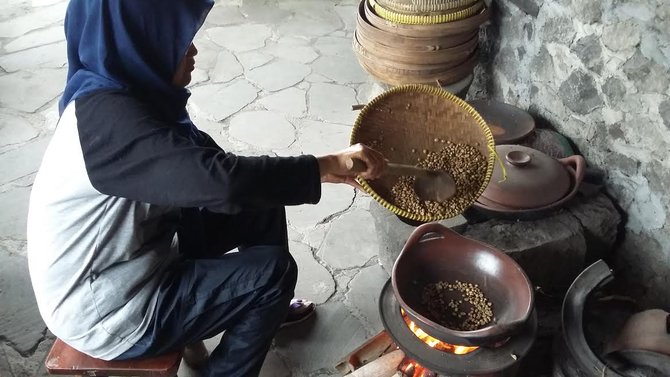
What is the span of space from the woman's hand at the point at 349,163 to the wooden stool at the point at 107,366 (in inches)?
30.1

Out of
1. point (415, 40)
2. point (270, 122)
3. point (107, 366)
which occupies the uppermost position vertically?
point (415, 40)

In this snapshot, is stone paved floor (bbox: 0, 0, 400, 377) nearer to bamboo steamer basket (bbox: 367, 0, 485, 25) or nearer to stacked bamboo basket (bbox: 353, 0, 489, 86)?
stacked bamboo basket (bbox: 353, 0, 489, 86)

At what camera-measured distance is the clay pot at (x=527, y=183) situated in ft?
7.78

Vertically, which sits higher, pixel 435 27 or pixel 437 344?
pixel 435 27

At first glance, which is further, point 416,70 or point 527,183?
point 416,70

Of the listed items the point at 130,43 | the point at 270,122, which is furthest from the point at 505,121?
the point at 130,43

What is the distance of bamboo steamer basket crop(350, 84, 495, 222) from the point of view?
2199 millimetres

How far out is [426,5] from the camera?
306 cm

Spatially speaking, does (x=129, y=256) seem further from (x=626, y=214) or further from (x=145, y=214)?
(x=626, y=214)

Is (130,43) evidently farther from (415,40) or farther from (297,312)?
(415,40)

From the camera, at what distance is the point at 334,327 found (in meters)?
2.61

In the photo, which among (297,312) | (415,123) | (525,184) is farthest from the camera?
(297,312)

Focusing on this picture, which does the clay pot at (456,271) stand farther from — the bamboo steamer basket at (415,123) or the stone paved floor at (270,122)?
the stone paved floor at (270,122)

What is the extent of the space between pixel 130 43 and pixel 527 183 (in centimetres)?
159
